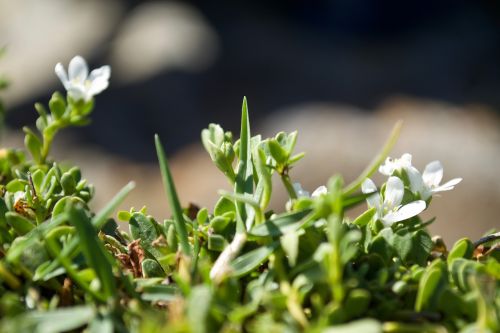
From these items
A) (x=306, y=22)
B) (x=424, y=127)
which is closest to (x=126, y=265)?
(x=424, y=127)

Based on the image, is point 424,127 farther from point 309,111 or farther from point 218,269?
point 218,269

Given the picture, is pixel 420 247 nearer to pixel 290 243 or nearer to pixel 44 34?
pixel 290 243

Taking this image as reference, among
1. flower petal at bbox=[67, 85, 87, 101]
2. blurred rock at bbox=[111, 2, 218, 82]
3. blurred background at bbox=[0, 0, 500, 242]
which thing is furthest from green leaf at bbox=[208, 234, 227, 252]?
blurred rock at bbox=[111, 2, 218, 82]

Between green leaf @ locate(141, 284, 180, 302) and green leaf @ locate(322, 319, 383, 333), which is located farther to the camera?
green leaf @ locate(141, 284, 180, 302)

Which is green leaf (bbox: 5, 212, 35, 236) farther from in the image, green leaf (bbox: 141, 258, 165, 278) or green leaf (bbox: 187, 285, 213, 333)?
green leaf (bbox: 187, 285, 213, 333)

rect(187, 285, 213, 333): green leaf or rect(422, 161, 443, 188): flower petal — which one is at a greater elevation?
rect(187, 285, 213, 333): green leaf

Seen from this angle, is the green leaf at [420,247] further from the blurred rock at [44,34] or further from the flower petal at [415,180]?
the blurred rock at [44,34]

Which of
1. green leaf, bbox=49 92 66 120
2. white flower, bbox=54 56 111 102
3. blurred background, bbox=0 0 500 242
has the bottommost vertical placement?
blurred background, bbox=0 0 500 242

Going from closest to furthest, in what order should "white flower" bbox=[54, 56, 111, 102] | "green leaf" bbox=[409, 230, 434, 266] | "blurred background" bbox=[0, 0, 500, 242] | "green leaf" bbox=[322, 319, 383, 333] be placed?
"green leaf" bbox=[322, 319, 383, 333], "green leaf" bbox=[409, 230, 434, 266], "white flower" bbox=[54, 56, 111, 102], "blurred background" bbox=[0, 0, 500, 242]
